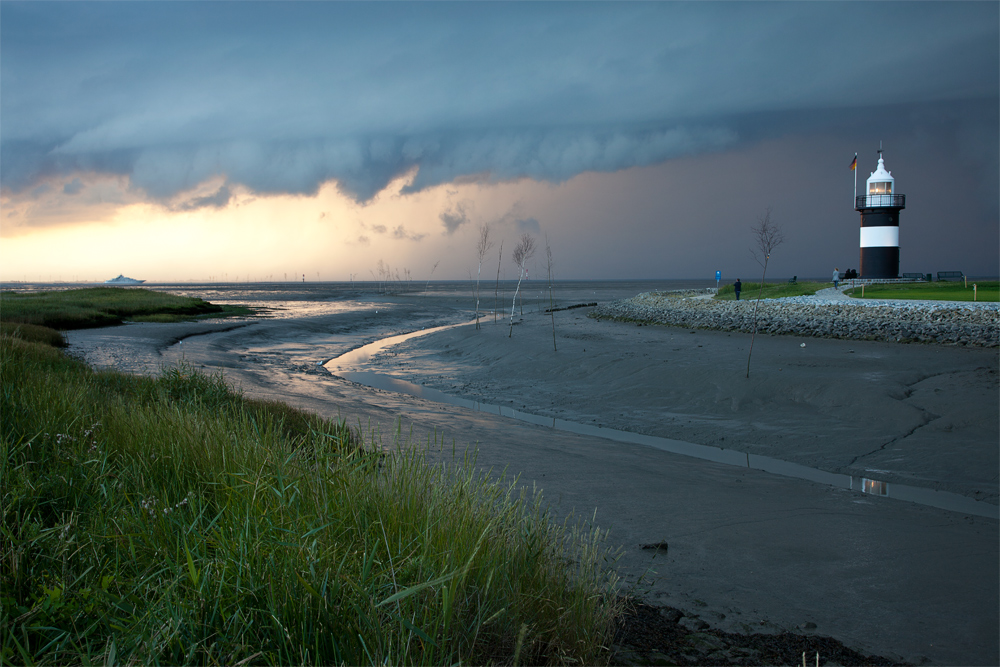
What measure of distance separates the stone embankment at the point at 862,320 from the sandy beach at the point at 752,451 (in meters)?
1.10

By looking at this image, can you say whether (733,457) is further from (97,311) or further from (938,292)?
(97,311)

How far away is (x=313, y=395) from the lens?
13141 millimetres

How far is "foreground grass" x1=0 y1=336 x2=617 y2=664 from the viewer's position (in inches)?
86.5

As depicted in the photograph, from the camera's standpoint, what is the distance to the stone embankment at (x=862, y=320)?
63.2 feet

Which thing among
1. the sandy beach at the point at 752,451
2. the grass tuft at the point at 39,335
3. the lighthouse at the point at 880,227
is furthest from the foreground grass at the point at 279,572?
the lighthouse at the point at 880,227

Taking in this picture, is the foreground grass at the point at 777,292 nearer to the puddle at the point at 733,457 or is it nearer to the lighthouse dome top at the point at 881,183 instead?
the lighthouse dome top at the point at 881,183

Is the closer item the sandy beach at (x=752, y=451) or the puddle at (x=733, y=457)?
the sandy beach at (x=752, y=451)

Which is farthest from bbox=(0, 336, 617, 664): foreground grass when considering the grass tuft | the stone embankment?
the stone embankment

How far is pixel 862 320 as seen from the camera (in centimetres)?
2264

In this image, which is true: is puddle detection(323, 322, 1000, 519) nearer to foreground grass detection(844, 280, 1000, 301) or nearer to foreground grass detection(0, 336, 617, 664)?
foreground grass detection(0, 336, 617, 664)

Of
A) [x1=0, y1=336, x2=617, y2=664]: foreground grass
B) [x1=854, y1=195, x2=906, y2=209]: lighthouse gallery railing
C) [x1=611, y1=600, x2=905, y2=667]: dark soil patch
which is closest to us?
[x1=0, y1=336, x2=617, y2=664]: foreground grass

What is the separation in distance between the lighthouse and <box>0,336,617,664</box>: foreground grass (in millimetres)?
48897

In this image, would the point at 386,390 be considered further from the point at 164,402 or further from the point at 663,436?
the point at 164,402

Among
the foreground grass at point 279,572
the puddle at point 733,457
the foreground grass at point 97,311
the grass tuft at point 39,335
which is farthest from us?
the foreground grass at point 97,311
